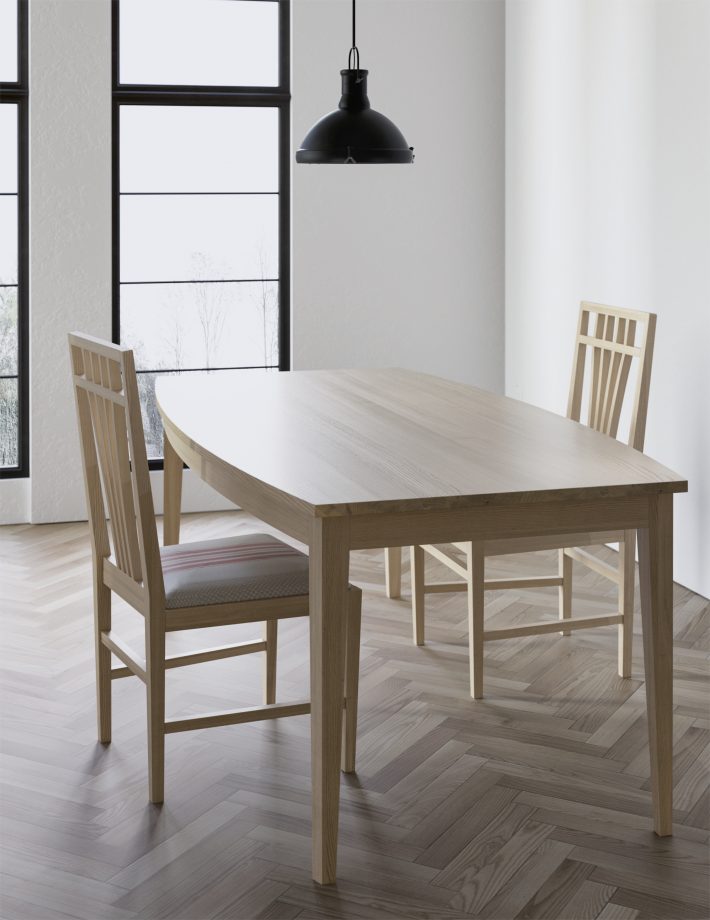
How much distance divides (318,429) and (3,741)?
107cm

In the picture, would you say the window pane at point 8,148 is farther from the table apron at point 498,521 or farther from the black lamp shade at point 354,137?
the table apron at point 498,521

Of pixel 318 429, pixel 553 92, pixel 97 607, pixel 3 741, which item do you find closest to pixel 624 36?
pixel 553 92

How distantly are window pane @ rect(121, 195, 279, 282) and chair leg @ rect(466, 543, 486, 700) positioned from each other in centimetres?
269

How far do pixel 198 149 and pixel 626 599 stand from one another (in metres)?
3.05

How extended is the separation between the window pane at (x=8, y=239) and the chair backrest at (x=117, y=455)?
98.7 inches

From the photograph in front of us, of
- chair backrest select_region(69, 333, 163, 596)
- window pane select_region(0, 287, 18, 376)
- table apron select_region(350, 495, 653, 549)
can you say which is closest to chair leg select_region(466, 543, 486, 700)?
table apron select_region(350, 495, 653, 549)

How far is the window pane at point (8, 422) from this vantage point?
16.9ft

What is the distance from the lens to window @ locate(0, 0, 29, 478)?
16.2 feet

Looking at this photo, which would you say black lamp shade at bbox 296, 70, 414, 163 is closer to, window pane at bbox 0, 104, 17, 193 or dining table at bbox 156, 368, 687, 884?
dining table at bbox 156, 368, 687, 884

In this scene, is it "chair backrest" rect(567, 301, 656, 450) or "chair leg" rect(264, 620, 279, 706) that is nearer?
"chair leg" rect(264, 620, 279, 706)

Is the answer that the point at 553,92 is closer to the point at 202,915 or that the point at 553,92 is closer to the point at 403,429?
the point at 403,429

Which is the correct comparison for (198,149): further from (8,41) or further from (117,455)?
(117,455)

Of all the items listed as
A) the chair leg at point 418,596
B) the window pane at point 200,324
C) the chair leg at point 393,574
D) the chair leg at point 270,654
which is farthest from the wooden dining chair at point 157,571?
the window pane at point 200,324

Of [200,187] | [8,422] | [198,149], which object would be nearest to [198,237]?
[200,187]
